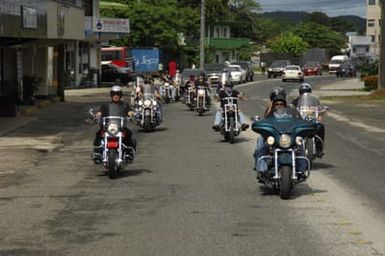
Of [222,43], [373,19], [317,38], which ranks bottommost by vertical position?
[222,43]

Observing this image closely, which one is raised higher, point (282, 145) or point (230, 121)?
point (282, 145)

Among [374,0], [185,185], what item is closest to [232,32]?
[374,0]

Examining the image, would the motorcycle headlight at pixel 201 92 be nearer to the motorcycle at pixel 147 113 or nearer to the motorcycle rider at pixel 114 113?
the motorcycle at pixel 147 113

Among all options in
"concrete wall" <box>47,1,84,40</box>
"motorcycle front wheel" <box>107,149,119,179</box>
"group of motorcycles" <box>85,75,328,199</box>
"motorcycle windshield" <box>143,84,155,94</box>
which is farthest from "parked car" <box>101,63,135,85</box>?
"motorcycle front wheel" <box>107,149,119,179</box>

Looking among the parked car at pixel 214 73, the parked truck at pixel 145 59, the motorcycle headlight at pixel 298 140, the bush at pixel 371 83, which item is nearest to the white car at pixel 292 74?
the parked car at pixel 214 73

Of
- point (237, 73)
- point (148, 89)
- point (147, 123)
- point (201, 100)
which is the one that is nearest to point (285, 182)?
point (147, 123)

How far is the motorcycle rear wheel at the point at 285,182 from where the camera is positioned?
11.1 meters

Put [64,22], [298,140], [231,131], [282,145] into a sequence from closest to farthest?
[282,145]
[298,140]
[231,131]
[64,22]

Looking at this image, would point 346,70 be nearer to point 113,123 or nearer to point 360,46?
point 360,46

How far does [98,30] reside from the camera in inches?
1886

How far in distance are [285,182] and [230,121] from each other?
325 inches

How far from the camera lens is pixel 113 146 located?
13234 millimetres

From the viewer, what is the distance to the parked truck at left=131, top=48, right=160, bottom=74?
66938 millimetres

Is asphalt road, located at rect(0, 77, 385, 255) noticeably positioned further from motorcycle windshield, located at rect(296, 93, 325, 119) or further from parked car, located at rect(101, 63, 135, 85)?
parked car, located at rect(101, 63, 135, 85)
